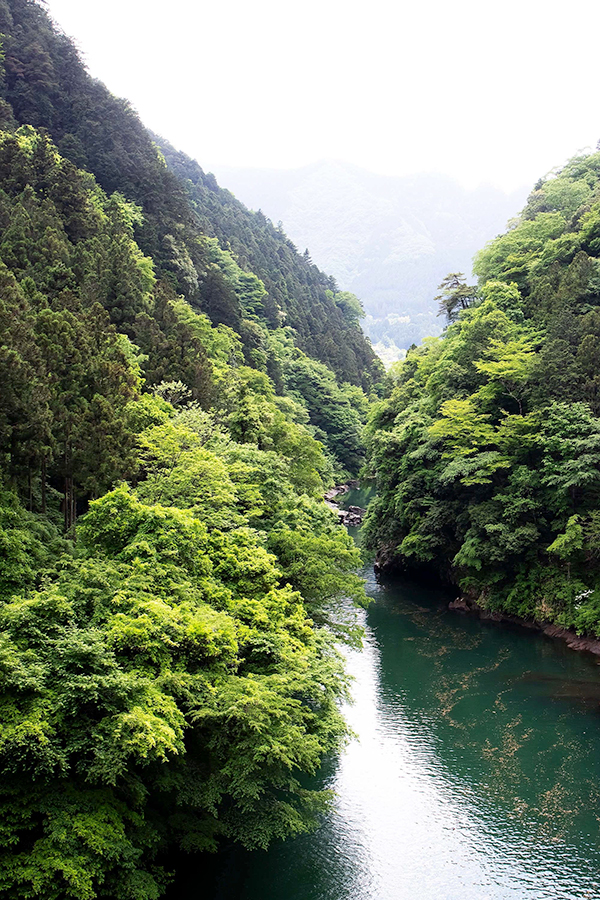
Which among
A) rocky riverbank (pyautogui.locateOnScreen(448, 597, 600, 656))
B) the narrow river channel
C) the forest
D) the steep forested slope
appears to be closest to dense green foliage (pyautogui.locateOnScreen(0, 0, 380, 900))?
the forest

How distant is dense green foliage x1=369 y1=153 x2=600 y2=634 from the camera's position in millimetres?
30469

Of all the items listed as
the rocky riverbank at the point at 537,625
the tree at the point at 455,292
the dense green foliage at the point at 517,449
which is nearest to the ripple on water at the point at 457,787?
the rocky riverbank at the point at 537,625

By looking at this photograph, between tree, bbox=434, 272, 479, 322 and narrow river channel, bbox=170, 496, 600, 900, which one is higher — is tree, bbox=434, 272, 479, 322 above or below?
above

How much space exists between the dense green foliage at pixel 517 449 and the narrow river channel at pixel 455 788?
3.78 m

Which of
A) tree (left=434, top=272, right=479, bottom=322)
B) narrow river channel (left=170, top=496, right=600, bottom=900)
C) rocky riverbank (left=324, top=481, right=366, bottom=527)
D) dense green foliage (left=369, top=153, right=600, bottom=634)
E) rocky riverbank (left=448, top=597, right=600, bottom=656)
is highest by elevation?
tree (left=434, top=272, right=479, bottom=322)

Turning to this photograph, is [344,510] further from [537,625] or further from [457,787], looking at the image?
[457,787]

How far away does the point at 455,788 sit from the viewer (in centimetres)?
2000

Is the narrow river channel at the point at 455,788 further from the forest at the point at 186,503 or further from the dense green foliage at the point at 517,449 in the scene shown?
the dense green foliage at the point at 517,449

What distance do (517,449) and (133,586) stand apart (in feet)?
79.4

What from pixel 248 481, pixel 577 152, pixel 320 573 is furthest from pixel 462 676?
pixel 577 152

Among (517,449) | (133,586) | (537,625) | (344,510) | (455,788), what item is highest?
(517,449)

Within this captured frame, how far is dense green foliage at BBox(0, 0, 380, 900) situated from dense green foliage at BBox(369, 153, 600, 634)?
302 inches

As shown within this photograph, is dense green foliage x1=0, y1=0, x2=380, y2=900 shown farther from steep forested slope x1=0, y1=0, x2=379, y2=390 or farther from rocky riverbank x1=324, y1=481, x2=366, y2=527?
rocky riverbank x1=324, y1=481, x2=366, y2=527

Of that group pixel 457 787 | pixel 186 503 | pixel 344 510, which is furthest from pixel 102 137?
pixel 457 787
